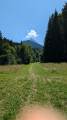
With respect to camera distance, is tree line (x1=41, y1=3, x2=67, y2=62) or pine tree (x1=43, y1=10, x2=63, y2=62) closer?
tree line (x1=41, y1=3, x2=67, y2=62)

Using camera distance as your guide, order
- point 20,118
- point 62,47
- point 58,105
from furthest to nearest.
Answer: point 62,47
point 58,105
point 20,118

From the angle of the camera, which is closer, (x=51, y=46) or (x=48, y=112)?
(x=48, y=112)

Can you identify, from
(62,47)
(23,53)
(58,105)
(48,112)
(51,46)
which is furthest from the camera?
(23,53)

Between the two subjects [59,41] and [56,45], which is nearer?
[59,41]

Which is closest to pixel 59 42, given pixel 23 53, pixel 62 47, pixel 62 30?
pixel 62 47

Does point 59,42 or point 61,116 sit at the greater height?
point 59,42

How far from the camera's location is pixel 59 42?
26.8 meters

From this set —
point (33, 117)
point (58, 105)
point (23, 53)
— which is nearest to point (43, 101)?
A: point (58, 105)

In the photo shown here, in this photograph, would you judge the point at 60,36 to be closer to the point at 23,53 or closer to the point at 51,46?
the point at 51,46

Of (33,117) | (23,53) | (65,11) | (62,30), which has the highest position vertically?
(65,11)

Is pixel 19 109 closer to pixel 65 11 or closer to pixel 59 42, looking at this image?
pixel 59 42

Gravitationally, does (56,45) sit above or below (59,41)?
below

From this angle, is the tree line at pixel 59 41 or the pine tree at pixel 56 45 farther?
the pine tree at pixel 56 45

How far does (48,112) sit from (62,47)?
25.8m
